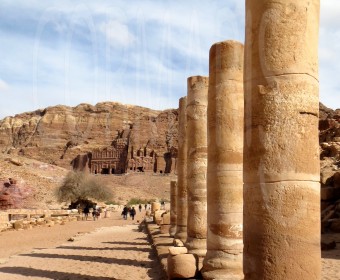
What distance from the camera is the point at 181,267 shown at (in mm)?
9070

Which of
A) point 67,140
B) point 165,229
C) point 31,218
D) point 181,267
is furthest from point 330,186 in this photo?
point 67,140

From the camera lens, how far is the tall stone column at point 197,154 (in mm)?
11984

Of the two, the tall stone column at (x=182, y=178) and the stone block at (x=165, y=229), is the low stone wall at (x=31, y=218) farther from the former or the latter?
the tall stone column at (x=182, y=178)

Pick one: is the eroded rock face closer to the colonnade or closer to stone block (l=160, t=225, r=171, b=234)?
stone block (l=160, t=225, r=171, b=234)

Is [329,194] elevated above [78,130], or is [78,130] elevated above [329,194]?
[78,130]

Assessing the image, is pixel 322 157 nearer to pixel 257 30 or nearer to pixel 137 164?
pixel 257 30

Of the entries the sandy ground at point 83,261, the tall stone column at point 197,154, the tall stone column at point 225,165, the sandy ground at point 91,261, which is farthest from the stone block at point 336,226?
the tall stone column at point 225,165

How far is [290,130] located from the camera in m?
5.03

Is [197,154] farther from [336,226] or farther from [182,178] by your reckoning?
[336,226]

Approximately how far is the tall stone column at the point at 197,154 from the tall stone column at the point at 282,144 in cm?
674

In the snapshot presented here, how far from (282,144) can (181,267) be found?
196 inches

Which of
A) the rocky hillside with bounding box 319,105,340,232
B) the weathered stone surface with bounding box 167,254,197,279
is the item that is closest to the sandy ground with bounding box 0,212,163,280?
the weathered stone surface with bounding box 167,254,197,279

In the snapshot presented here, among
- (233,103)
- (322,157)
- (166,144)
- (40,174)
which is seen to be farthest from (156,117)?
(233,103)

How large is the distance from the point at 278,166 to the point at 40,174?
6723 cm
